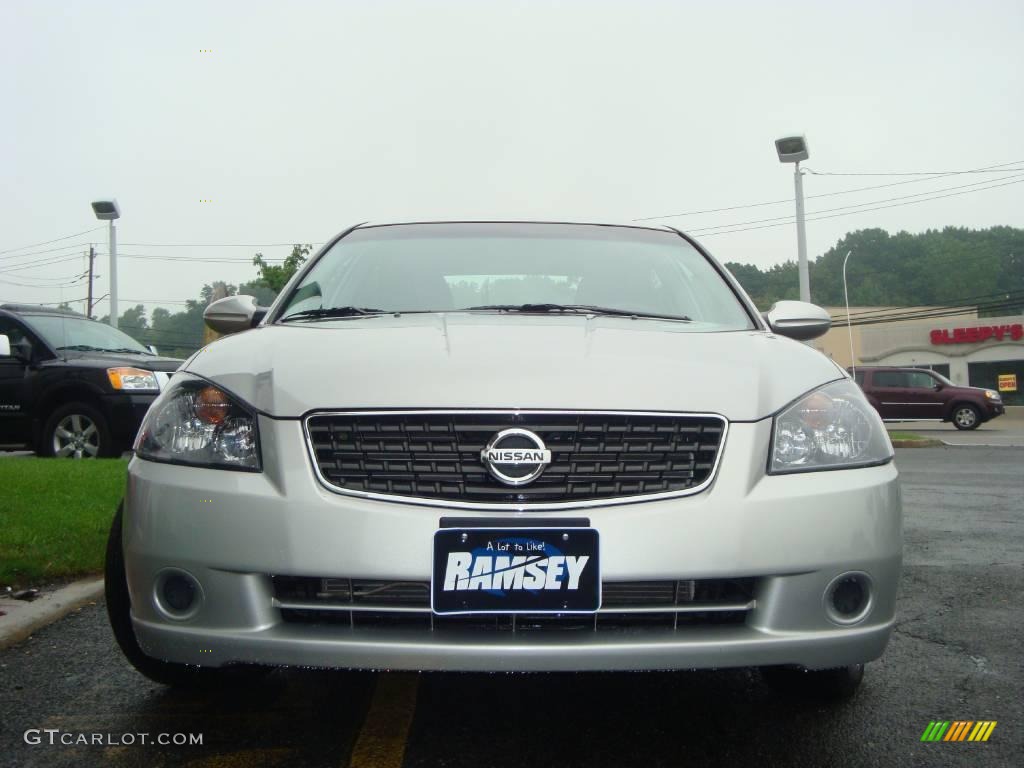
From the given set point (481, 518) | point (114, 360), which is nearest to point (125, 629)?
point (481, 518)

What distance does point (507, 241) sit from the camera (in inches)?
150

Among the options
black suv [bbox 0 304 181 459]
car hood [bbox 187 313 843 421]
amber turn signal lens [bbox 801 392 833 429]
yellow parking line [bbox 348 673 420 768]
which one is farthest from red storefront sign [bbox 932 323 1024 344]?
yellow parking line [bbox 348 673 420 768]

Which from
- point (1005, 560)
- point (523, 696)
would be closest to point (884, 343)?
point (1005, 560)

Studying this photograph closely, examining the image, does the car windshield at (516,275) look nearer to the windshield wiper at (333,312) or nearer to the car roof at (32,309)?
the windshield wiper at (333,312)

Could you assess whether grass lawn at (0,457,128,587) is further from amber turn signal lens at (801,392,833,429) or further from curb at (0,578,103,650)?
amber turn signal lens at (801,392,833,429)

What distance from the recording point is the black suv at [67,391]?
941 cm

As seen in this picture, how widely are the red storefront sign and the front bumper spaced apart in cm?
4666

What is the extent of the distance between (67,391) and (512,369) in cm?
832

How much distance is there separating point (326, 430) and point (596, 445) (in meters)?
0.62

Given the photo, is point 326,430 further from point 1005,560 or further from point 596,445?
point 1005,560

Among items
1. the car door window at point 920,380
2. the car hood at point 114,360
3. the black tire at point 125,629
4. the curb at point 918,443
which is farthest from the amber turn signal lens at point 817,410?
the car door window at point 920,380

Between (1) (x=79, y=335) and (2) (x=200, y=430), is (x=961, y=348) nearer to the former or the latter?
(1) (x=79, y=335)

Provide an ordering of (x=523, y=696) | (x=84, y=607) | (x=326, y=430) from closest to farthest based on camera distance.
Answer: (x=326, y=430), (x=523, y=696), (x=84, y=607)

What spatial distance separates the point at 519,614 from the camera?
2203 millimetres
